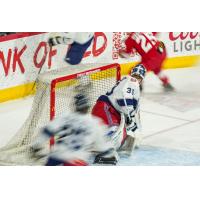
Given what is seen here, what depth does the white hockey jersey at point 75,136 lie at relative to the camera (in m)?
3.79

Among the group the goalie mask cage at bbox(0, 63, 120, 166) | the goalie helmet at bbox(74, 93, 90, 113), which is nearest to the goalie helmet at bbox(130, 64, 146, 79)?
the goalie mask cage at bbox(0, 63, 120, 166)

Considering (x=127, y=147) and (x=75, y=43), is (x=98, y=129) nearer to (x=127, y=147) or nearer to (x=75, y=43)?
(x=127, y=147)

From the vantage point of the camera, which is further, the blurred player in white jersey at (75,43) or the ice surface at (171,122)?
the ice surface at (171,122)

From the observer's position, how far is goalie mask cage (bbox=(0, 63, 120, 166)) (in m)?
3.76

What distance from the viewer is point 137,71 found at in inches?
153

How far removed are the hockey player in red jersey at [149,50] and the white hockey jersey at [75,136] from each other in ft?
1.73

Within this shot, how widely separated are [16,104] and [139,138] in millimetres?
900

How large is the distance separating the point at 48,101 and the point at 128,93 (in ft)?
1.88

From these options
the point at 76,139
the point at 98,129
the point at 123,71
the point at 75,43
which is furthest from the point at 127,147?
the point at 75,43

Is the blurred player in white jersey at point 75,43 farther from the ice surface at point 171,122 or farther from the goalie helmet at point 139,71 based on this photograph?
the ice surface at point 171,122

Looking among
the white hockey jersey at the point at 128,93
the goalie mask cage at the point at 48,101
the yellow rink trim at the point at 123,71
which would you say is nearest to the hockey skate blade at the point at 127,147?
the white hockey jersey at the point at 128,93

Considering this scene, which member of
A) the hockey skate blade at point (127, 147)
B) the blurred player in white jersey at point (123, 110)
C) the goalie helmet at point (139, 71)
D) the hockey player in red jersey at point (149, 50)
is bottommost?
the hockey skate blade at point (127, 147)
